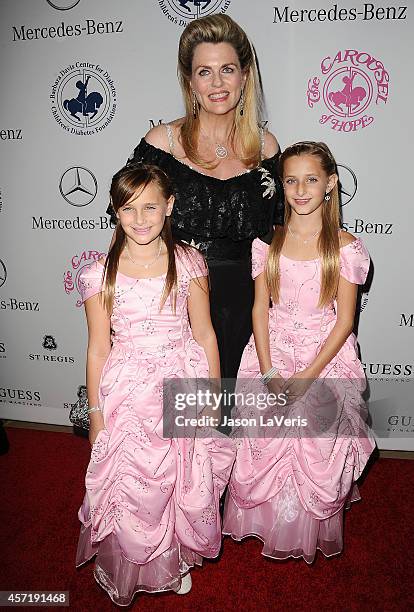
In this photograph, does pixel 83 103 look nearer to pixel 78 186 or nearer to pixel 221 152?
pixel 78 186

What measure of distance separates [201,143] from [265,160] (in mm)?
317

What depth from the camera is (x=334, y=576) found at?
2.22m

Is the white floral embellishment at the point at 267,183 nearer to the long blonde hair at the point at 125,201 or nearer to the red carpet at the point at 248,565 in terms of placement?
the long blonde hair at the point at 125,201

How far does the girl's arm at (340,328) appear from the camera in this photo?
2.21 m

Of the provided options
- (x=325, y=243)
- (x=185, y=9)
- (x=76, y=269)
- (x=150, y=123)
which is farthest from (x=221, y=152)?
(x=76, y=269)

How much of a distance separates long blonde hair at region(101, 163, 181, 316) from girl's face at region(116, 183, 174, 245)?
0.06ft

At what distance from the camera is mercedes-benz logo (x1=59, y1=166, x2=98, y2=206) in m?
3.09

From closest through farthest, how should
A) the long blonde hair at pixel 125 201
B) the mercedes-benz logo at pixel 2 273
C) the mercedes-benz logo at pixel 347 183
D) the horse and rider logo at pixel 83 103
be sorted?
the long blonde hair at pixel 125 201
the mercedes-benz logo at pixel 347 183
the horse and rider logo at pixel 83 103
the mercedes-benz logo at pixel 2 273

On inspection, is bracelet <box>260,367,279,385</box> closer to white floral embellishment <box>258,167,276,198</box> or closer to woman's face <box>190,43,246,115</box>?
white floral embellishment <box>258,167,276,198</box>

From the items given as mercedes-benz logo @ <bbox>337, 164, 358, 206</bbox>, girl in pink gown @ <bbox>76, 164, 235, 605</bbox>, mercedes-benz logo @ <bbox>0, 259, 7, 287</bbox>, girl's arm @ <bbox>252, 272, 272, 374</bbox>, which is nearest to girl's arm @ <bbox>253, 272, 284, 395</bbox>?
girl's arm @ <bbox>252, 272, 272, 374</bbox>

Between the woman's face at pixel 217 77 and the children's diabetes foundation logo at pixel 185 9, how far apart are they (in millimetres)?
786

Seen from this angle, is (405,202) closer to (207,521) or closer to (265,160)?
(265,160)

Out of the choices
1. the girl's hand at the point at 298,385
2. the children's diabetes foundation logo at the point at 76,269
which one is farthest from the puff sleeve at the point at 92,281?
the children's diabetes foundation logo at the point at 76,269

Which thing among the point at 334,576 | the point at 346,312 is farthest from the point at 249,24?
the point at 334,576
